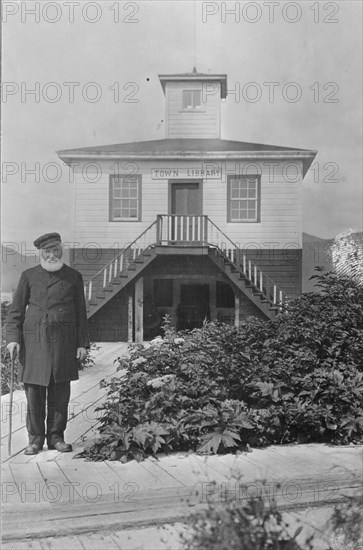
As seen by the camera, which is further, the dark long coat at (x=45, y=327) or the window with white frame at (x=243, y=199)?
the window with white frame at (x=243, y=199)

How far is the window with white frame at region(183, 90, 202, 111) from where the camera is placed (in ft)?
12.8

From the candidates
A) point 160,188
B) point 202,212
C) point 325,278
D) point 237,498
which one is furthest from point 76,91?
point 237,498

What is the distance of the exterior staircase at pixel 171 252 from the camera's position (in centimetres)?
399

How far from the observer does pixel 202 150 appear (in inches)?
162

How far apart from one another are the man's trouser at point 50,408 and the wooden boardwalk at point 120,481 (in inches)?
3.0

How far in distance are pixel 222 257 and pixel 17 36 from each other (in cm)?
196

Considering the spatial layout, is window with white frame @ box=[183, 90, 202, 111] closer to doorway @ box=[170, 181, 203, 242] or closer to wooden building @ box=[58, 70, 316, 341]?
wooden building @ box=[58, 70, 316, 341]

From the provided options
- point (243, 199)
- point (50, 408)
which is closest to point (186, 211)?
point (243, 199)

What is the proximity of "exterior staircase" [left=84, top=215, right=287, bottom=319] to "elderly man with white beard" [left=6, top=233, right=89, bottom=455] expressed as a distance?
8.1 inches

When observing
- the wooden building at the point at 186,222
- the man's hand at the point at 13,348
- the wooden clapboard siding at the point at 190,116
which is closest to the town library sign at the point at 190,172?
the wooden building at the point at 186,222

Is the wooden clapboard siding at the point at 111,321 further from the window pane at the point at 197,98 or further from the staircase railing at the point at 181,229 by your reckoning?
the window pane at the point at 197,98

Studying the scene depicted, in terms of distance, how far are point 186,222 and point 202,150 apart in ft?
1.68

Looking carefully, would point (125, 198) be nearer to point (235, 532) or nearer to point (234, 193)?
point (234, 193)

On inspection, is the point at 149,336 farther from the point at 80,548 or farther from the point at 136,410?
the point at 80,548
